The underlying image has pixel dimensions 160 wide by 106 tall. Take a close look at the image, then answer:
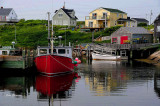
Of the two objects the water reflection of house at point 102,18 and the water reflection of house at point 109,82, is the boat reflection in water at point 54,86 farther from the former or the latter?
the water reflection of house at point 102,18

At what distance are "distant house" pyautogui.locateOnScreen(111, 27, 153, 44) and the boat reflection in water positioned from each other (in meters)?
37.4

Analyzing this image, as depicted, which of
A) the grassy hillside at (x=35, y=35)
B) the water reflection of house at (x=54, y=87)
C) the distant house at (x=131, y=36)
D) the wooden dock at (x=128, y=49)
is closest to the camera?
the water reflection of house at (x=54, y=87)

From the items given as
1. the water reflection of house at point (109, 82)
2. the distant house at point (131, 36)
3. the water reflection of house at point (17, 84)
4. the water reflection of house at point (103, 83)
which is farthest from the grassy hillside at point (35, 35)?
the water reflection of house at point (17, 84)

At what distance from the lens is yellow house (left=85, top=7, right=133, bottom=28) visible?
9588 centimetres

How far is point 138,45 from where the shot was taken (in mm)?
70000

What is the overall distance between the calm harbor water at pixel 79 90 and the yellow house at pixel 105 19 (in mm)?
55848

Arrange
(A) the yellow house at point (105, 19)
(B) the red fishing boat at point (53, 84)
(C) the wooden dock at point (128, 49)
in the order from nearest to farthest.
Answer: (B) the red fishing boat at point (53, 84), (C) the wooden dock at point (128, 49), (A) the yellow house at point (105, 19)

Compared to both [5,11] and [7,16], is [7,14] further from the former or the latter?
[5,11]

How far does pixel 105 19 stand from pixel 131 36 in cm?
2036

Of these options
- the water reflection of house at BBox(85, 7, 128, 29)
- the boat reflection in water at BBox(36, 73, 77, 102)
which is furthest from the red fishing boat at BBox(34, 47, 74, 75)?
the water reflection of house at BBox(85, 7, 128, 29)

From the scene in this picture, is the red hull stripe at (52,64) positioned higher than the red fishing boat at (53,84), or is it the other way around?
the red hull stripe at (52,64)

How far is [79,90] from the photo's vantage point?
30734mm

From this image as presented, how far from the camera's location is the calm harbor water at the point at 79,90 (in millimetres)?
25594

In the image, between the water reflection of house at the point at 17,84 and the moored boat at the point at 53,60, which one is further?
the moored boat at the point at 53,60
